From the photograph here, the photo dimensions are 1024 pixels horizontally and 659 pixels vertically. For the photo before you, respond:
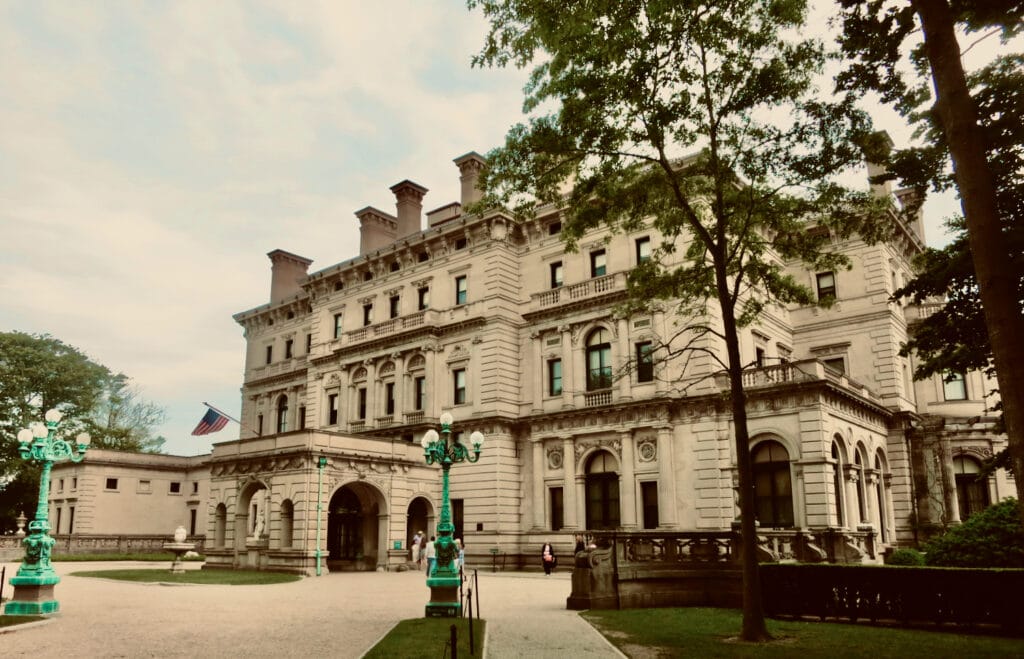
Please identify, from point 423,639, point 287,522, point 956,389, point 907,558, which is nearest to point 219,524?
point 287,522

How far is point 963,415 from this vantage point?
3541 centimetres

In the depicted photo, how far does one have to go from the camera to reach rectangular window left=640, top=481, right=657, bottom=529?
108 ft

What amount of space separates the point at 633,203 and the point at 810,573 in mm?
8874

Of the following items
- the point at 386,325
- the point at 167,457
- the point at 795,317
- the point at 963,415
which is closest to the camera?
the point at 963,415

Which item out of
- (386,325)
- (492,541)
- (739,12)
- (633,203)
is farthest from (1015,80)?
(386,325)

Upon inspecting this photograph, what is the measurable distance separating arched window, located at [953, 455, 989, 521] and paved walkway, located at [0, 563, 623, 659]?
1971cm

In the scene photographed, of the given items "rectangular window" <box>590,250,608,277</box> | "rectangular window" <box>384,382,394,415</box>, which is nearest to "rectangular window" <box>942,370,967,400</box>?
"rectangular window" <box>590,250,608,277</box>

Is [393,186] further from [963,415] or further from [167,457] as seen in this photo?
[963,415]

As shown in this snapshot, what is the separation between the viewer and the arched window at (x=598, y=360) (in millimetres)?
35562

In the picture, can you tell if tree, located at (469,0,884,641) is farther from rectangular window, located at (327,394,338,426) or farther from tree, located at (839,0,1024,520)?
rectangular window, located at (327,394,338,426)

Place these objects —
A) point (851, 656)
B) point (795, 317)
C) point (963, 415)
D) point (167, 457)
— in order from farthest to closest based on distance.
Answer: point (167, 457) → point (795, 317) → point (963, 415) → point (851, 656)

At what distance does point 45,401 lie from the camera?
6059 cm

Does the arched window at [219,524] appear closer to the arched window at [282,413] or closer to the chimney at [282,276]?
the arched window at [282,413]

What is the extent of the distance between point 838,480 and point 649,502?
24.6 feet
